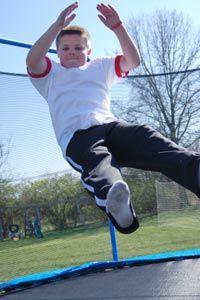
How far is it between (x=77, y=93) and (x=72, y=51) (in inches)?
9.2

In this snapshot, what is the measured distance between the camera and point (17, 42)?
10.1 ft

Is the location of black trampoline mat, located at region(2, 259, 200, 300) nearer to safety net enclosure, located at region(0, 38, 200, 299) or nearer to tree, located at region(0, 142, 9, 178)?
safety net enclosure, located at region(0, 38, 200, 299)

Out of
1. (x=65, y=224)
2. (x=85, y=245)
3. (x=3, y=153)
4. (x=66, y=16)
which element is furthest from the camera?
(x=85, y=245)

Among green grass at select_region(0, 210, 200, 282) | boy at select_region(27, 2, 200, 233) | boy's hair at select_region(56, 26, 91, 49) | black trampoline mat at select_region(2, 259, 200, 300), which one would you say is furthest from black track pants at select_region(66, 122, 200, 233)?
green grass at select_region(0, 210, 200, 282)

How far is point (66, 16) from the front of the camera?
1.86 meters

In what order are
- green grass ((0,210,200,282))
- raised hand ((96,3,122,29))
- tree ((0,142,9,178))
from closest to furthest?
raised hand ((96,3,122,29)) < tree ((0,142,9,178)) < green grass ((0,210,200,282))

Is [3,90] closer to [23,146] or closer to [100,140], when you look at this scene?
[23,146]

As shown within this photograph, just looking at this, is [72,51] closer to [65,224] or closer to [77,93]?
[77,93]

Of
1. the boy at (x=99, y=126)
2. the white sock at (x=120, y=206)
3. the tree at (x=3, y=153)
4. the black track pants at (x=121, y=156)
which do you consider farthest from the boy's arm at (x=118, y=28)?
the tree at (x=3, y=153)

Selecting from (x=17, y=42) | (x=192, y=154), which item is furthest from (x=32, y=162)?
(x=192, y=154)

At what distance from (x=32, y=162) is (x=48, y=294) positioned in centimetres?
140

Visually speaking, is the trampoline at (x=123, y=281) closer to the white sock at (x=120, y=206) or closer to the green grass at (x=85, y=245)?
the white sock at (x=120, y=206)

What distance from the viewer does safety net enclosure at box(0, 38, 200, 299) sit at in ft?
7.86

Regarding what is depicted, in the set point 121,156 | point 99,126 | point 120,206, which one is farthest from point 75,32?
point 120,206
